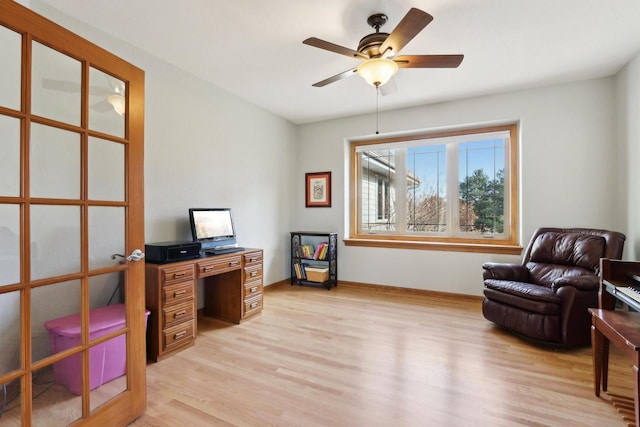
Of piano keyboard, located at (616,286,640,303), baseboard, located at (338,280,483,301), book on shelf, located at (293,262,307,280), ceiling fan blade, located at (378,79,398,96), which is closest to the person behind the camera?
piano keyboard, located at (616,286,640,303)

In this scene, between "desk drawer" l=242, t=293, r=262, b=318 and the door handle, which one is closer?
the door handle

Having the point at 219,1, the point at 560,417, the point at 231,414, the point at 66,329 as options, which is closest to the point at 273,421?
the point at 231,414

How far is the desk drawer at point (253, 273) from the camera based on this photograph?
10.5 ft

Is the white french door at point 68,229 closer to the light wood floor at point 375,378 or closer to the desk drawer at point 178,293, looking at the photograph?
the light wood floor at point 375,378

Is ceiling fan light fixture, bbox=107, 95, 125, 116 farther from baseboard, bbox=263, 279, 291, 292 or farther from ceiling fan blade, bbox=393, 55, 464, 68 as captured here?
baseboard, bbox=263, 279, 291, 292

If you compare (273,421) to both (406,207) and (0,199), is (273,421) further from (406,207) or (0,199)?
(406,207)

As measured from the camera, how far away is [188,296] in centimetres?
261

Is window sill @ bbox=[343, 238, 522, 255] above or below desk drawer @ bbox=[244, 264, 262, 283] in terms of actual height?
above

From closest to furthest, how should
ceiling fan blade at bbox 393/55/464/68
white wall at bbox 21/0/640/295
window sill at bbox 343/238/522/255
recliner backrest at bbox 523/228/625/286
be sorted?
ceiling fan blade at bbox 393/55/464/68 → recliner backrest at bbox 523/228/625/286 → white wall at bbox 21/0/640/295 → window sill at bbox 343/238/522/255

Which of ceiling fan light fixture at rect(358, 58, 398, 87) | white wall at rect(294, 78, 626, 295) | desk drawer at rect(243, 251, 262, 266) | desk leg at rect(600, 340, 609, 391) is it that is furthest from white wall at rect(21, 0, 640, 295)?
ceiling fan light fixture at rect(358, 58, 398, 87)

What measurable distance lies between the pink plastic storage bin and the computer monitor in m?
1.41

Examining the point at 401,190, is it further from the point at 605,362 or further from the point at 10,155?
the point at 10,155

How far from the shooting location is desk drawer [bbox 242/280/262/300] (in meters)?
3.19

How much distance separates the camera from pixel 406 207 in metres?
4.53
